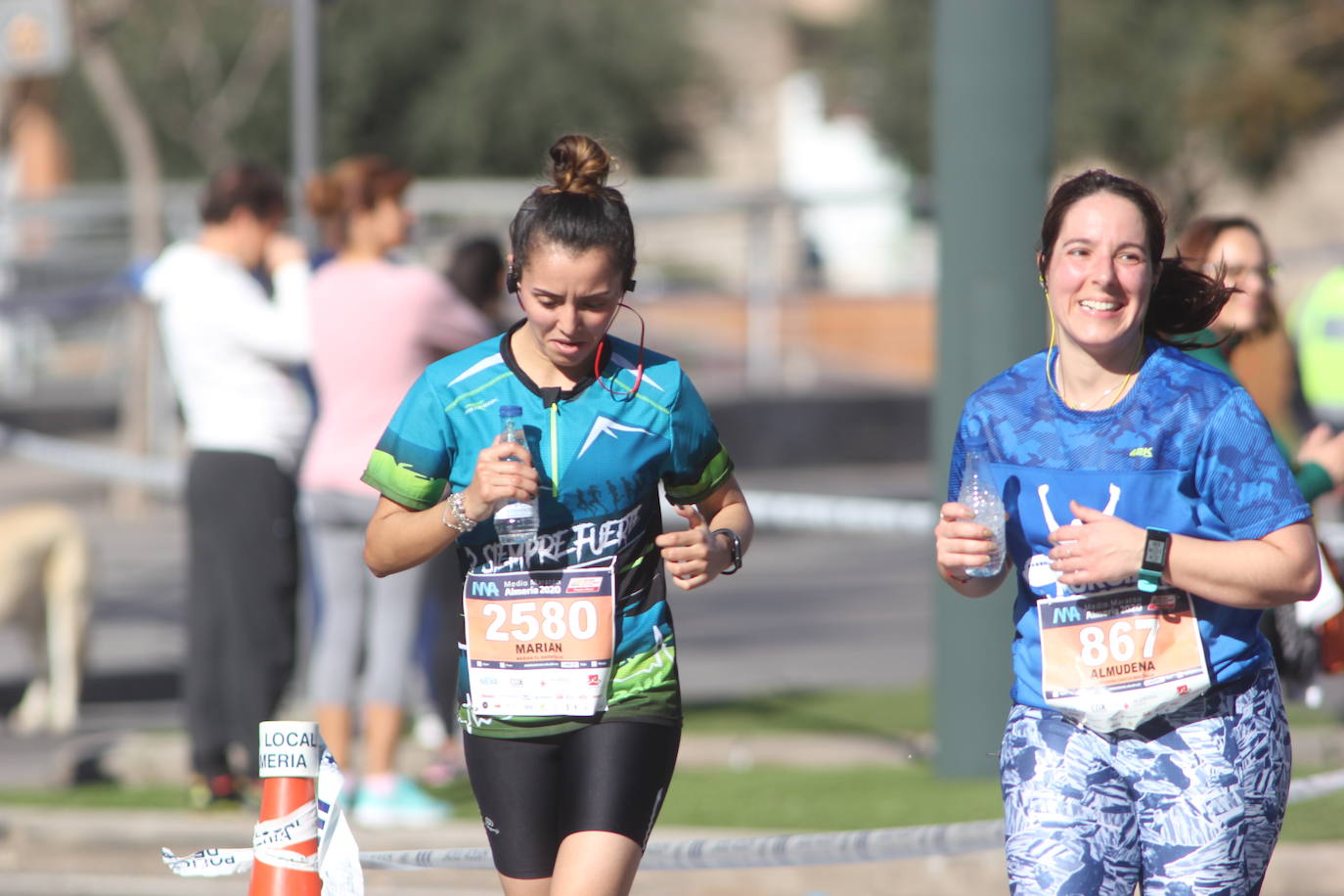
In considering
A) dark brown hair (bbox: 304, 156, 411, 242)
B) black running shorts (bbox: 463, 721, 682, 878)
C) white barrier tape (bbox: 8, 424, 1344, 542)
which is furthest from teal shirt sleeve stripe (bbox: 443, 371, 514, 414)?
white barrier tape (bbox: 8, 424, 1344, 542)

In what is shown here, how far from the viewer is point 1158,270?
12.4 feet

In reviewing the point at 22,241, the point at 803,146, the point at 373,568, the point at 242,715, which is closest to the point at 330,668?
the point at 242,715

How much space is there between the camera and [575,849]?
371cm

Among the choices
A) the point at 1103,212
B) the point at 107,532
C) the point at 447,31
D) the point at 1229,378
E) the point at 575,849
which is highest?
the point at 447,31

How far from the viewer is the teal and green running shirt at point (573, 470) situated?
3697 mm

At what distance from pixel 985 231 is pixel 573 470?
3870 mm

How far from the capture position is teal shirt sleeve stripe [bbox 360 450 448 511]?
3730mm

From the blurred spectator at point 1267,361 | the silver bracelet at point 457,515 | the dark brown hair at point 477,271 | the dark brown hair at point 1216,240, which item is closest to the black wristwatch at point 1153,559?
the silver bracelet at point 457,515

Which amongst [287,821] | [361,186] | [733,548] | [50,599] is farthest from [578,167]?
[50,599]

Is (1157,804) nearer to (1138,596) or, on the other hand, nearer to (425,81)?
(1138,596)

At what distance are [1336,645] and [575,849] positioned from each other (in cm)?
229

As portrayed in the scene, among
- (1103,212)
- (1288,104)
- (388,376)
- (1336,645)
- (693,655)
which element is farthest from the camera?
(1288,104)

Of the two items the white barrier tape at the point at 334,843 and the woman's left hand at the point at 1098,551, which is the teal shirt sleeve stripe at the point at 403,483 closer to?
the white barrier tape at the point at 334,843

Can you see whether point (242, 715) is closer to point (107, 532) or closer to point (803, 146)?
point (107, 532)
